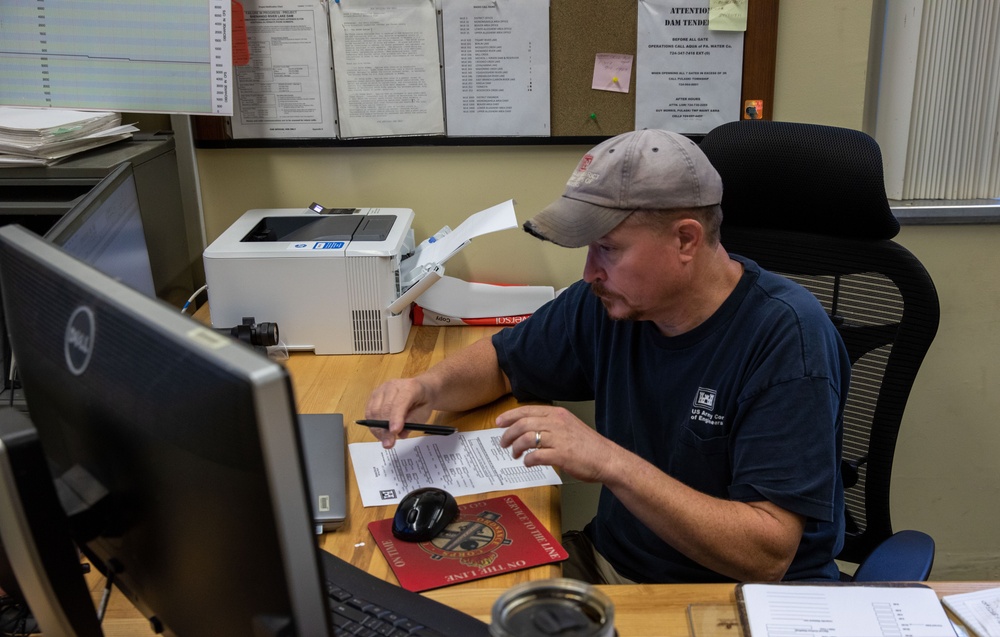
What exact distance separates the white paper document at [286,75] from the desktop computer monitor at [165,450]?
1.30 metres

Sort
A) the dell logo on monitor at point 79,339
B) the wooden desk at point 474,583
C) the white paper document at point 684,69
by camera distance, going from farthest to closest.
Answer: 1. the white paper document at point 684,69
2. the wooden desk at point 474,583
3. the dell logo on monitor at point 79,339

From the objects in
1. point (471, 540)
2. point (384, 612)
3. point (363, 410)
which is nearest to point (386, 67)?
point (363, 410)

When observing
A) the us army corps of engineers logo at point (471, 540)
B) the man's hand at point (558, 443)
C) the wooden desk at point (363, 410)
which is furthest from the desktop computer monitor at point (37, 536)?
the man's hand at point (558, 443)

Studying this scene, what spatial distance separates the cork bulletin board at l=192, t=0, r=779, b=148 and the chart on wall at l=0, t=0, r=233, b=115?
159 mm

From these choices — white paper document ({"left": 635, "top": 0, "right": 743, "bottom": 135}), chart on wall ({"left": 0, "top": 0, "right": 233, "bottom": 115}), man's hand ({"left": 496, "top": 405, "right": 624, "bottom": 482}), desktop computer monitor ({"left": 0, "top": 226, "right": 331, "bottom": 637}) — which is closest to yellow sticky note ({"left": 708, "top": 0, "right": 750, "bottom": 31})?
white paper document ({"left": 635, "top": 0, "right": 743, "bottom": 135})

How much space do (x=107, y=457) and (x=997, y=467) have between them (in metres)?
2.25

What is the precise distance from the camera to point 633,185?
1.22 m

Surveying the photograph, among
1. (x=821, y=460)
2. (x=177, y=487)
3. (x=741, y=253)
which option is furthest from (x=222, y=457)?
(x=741, y=253)

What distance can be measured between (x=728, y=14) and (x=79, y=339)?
1.66m

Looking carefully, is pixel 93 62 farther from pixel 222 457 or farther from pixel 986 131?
pixel 986 131

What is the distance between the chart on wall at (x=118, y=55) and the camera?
6.25 ft

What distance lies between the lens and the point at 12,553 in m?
0.74

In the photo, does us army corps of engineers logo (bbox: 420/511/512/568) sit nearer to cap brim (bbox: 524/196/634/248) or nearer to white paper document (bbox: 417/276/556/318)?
cap brim (bbox: 524/196/634/248)

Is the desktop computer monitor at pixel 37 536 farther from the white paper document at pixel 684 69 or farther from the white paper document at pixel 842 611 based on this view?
the white paper document at pixel 684 69
